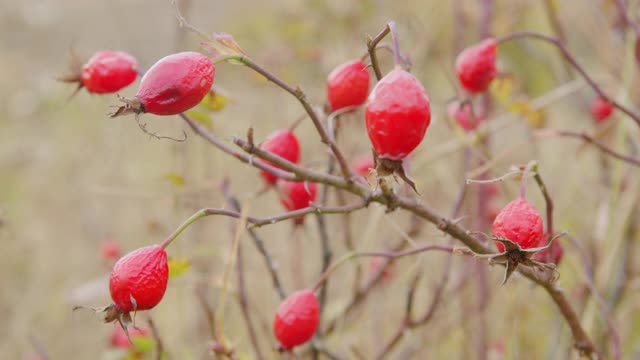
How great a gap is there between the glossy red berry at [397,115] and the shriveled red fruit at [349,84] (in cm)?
28

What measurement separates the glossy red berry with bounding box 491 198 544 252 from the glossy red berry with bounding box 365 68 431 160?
155 mm

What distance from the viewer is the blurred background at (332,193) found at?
1.53 m

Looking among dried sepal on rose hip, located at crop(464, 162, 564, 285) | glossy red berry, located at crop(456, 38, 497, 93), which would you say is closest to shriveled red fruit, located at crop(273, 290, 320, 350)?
dried sepal on rose hip, located at crop(464, 162, 564, 285)

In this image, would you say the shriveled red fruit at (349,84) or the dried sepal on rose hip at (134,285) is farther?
the shriveled red fruit at (349,84)

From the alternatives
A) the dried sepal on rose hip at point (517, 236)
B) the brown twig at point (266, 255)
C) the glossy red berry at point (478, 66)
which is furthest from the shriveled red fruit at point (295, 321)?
the glossy red berry at point (478, 66)

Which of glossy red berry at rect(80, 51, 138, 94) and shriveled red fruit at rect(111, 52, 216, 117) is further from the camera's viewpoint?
glossy red berry at rect(80, 51, 138, 94)

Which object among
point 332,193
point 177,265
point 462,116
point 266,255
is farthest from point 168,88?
point 332,193

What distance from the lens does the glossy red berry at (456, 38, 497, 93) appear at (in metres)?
1.05

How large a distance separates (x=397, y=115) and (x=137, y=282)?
330 millimetres

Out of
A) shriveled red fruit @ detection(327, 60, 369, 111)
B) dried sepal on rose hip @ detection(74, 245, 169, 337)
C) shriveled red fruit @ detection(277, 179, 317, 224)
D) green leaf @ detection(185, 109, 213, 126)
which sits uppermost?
shriveled red fruit @ detection(327, 60, 369, 111)

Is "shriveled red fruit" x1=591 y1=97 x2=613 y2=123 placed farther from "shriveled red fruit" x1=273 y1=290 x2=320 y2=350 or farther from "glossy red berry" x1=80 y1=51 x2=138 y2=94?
"glossy red berry" x1=80 y1=51 x2=138 y2=94

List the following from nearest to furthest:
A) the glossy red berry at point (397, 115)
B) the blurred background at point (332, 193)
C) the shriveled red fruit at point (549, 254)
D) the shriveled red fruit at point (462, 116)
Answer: the glossy red berry at point (397, 115)
the shriveled red fruit at point (549, 254)
the shriveled red fruit at point (462, 116)
the blurred background at point (332, 193)

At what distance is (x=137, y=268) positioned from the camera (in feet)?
2.40

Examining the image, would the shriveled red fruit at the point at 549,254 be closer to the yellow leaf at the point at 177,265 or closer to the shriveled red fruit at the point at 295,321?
the shriveled red fruit at the point at 295,321
